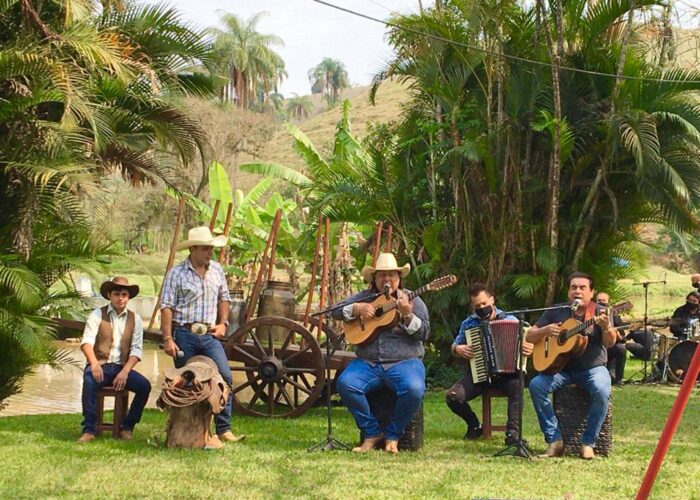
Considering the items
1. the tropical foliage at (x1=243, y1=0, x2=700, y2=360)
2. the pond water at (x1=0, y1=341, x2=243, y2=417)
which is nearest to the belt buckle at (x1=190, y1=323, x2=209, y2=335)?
the pond water at (x1=0, y1=341, x2=243, y2=417)

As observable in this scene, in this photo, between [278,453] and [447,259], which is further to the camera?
[447,259]

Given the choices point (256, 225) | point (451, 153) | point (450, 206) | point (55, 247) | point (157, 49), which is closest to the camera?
point (55, 247)

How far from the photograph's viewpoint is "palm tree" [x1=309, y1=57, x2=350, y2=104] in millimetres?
123750

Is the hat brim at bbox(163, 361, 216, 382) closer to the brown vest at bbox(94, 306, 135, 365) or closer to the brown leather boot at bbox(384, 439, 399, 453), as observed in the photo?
the brown vest at bbox(94, 306, 135, 365)

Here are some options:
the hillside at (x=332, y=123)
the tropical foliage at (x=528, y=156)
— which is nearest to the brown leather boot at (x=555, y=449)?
the tropical foliage at (x=528, y=156)

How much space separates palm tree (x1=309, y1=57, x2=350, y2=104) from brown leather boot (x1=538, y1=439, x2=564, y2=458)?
11430 centimetres

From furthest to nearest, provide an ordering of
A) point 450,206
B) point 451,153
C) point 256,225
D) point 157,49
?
point 256,225, point 450,206, point 451,153, point 157,49

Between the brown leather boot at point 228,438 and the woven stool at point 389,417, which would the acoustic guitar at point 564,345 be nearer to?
the woven stool at point 389,417

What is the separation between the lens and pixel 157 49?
553 inches

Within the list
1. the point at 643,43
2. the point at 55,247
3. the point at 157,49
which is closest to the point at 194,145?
the point at 157,49

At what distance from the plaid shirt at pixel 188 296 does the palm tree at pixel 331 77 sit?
113m

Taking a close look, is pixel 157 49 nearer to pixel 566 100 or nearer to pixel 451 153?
pixel 451 153

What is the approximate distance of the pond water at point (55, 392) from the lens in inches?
584

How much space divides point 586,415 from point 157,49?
8.01 meters
